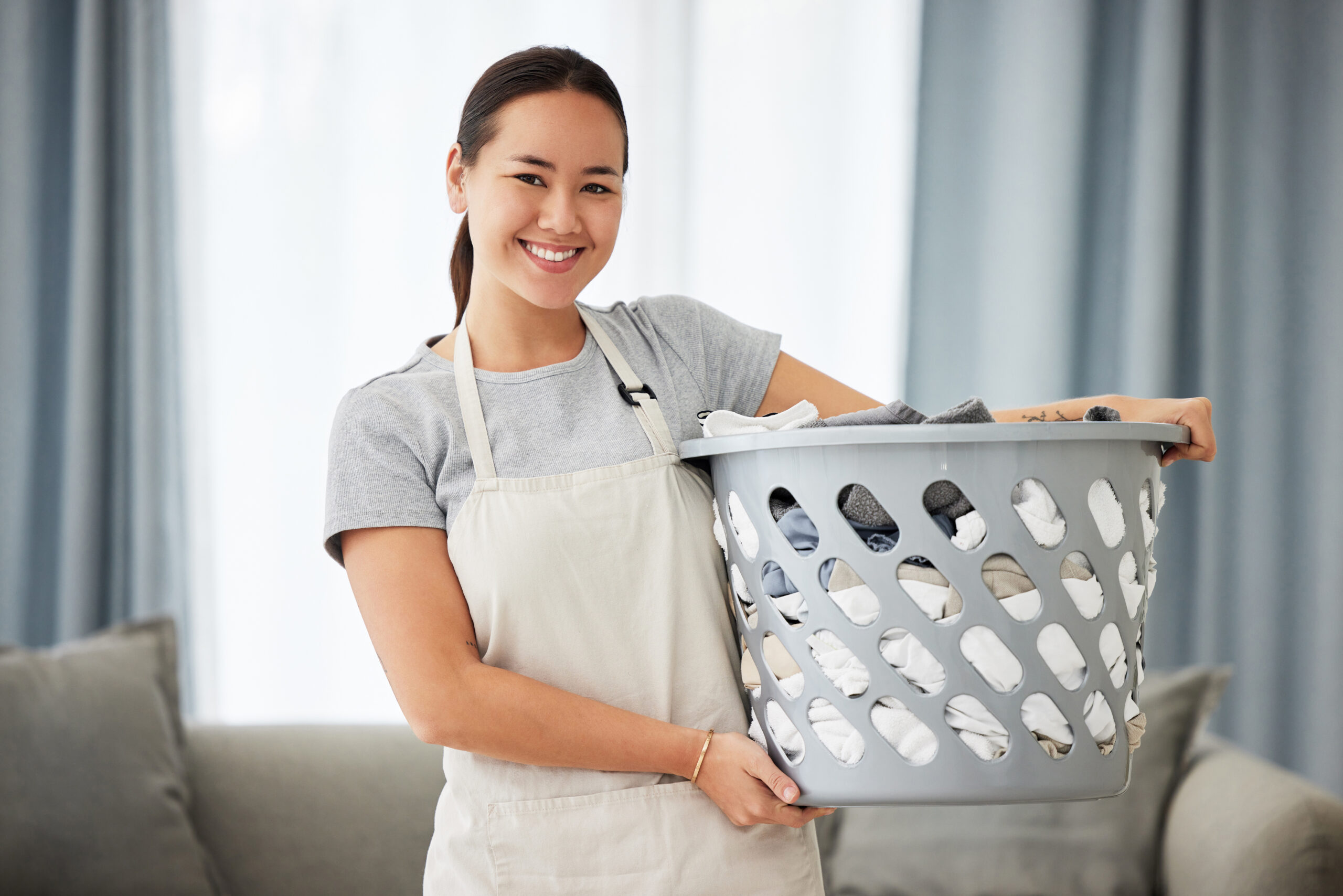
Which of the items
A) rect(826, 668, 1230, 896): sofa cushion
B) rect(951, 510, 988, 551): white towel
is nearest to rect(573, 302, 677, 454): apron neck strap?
rect(951, 510, 988, 551): white towel

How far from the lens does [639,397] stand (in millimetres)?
1063

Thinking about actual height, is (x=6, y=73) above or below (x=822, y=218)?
above

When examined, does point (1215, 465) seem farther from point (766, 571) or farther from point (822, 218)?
point (766, 571)

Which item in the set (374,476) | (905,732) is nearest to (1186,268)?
(905,732)

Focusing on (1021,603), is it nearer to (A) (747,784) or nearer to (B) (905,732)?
(B) (905,732)

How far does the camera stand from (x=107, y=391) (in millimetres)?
2525

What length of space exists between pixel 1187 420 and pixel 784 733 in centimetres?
46

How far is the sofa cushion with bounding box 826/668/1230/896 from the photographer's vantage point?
5.72 feet

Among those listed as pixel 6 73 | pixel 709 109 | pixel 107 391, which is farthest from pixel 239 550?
pixel 709 109

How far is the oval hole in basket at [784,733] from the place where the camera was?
2.95 feet

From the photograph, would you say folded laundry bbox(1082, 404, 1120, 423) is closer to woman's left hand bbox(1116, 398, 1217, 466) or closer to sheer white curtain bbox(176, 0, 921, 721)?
woman's left hand bbox(1116, 398, 1217, 466)

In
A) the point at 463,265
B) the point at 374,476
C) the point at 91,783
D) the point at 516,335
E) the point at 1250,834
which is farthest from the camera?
the point at 91,783

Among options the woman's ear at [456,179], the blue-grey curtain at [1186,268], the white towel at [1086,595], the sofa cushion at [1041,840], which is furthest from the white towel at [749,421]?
the blue-grey curtain at [1186,268]

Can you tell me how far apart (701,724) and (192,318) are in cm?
206
